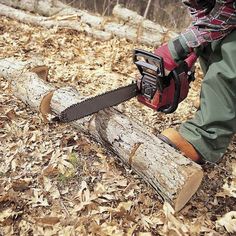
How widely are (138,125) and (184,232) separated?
0.84m

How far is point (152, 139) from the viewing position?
273cm

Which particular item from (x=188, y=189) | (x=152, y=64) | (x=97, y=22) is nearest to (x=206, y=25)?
(x=152, y=64)

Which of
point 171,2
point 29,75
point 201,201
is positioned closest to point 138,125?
point 201,201

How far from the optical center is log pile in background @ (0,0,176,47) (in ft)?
18.7

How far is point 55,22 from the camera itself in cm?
605

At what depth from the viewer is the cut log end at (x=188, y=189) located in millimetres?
2457

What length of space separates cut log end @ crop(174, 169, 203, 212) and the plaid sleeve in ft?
2.80

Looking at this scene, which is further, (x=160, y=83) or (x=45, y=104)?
(x=45, y=104)

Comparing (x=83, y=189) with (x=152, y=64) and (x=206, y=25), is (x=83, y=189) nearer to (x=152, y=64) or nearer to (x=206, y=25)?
(x=152, y=64)

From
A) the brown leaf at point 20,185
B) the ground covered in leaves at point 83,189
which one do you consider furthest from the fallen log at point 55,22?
the brown leaf at point 20,185

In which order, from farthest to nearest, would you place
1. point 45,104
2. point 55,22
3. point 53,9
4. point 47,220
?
point 53,9 → point 55,22 → point 45,104 → point 47,220

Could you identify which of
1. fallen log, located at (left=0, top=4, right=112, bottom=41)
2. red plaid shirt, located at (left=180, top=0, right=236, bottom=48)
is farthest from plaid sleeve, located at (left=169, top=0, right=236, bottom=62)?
fallen log, located at (left=0, top=4, right=112, bottom=41)

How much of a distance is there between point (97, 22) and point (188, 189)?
4168mm

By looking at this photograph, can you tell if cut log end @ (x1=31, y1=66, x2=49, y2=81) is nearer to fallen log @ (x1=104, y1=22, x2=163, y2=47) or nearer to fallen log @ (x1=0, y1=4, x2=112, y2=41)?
fallen log @ (x1=0, y1=4, x2=112, y2=41)
